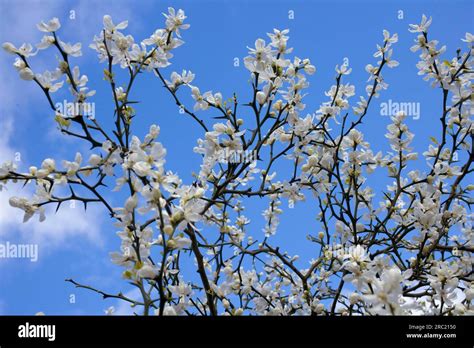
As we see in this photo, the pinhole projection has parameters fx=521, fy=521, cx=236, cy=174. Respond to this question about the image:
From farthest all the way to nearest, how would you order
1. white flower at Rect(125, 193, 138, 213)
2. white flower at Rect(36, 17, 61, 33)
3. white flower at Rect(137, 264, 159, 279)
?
white flower at Rect(36, 17, 61, 33) → white flower at Rect(125, 193, 138, 213) → white flower at Rect(137, 264, 159, 279)

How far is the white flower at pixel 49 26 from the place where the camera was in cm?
267

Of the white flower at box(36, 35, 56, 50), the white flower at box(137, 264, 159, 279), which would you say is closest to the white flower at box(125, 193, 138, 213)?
the white flower at box(137, 264, 159, 279)

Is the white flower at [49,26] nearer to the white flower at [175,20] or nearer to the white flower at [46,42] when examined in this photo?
the white flower at [46,42]

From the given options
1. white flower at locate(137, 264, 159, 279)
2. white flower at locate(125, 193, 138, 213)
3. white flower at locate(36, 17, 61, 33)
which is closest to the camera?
white flower at locate(137, 264, 159, 279)

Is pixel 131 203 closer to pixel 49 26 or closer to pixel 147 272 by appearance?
pixel 147 272

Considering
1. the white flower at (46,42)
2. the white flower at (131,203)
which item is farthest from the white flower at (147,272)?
the white flower at (46,42)

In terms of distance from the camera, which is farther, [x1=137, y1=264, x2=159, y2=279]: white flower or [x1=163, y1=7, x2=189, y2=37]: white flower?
[x1=163, y1=7, x2=189, y2=37]: white flower

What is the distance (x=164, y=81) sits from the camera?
3.30m

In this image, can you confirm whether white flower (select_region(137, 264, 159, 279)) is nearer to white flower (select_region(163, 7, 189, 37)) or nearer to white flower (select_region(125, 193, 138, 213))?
white flower (select_region(125, 193, 138, 213))

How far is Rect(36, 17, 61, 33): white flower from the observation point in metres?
2.67

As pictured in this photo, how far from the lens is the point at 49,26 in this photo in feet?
8.78
